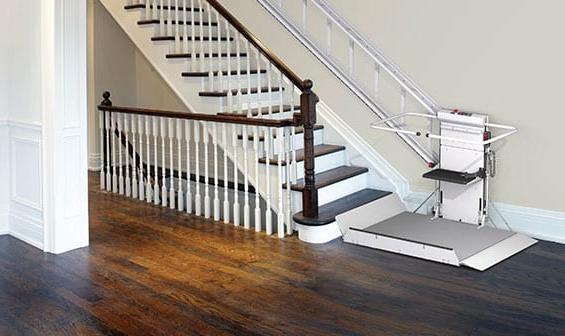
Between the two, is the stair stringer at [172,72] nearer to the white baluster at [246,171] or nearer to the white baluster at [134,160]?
the white baluster at [246,171]

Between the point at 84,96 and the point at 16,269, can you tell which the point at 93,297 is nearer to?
the point at 16,269

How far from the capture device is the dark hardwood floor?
3.17 m

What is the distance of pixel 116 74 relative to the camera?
25.5ft

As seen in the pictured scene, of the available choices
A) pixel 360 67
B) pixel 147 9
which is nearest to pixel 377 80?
pixel 360 67

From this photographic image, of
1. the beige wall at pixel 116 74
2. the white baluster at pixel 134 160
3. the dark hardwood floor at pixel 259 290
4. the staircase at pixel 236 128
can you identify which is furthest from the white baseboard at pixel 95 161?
the dark hardwood floor at pixel 259 290

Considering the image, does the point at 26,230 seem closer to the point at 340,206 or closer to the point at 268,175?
the point at 268,175

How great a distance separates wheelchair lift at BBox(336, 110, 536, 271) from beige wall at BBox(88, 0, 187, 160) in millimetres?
3406

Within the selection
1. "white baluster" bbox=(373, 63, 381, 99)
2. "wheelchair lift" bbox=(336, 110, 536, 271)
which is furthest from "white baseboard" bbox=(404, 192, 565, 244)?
"white baluster" bbox=(373, 63, 381, 99)

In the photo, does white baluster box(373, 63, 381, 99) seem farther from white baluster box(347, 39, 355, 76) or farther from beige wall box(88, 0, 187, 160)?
beige wall box(88, 0, 187, 160)

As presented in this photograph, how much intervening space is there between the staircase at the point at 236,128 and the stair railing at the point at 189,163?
0.01 metres

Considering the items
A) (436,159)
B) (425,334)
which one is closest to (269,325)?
(425,334)

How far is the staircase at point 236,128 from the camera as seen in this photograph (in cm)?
480

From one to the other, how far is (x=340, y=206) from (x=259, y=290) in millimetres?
1534

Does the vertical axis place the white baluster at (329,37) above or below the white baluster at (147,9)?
below
